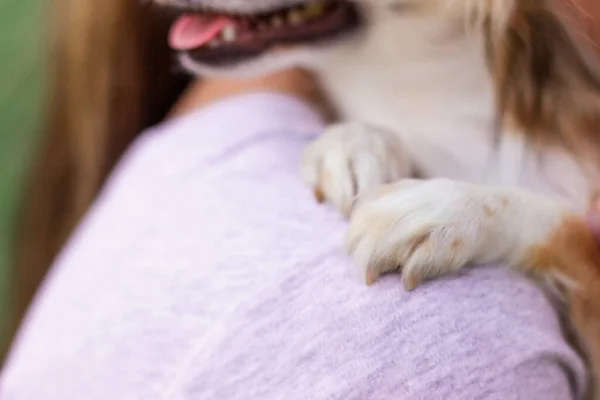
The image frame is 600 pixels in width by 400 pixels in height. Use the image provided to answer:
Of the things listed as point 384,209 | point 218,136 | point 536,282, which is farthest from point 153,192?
point 536,282

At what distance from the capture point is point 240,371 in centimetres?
52

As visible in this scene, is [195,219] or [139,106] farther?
[139,106]

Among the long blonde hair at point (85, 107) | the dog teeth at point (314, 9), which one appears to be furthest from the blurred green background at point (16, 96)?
the dog teeth at point (314, 9)

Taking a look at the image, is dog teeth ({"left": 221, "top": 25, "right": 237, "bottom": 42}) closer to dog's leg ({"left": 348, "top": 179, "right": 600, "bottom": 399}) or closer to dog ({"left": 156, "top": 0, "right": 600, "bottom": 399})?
dog ({"left": 156, "top": 0, "right": 600, "bottom": 399})

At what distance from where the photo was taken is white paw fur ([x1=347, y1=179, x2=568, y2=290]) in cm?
54

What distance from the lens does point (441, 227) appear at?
57cm

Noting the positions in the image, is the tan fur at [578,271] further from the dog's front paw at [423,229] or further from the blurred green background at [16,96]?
the blurred green background at [16,96]

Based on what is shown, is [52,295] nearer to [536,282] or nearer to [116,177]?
[116,177]

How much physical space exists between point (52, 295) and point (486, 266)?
0.44m

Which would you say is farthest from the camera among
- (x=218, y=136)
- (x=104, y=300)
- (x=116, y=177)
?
(x=116, y=177)

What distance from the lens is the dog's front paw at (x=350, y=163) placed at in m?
0.64

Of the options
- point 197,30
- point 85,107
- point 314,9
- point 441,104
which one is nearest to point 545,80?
point 441,104

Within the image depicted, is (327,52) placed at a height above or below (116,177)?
above

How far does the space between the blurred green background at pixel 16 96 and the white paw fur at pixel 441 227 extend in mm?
558
